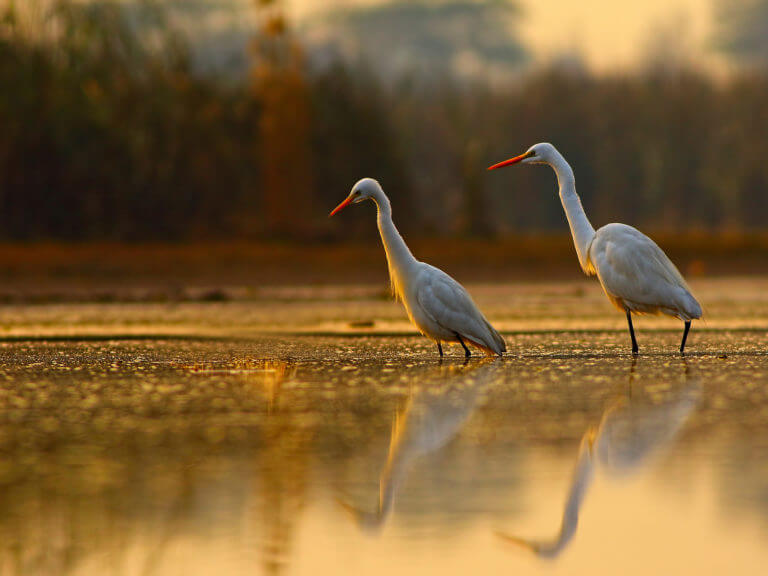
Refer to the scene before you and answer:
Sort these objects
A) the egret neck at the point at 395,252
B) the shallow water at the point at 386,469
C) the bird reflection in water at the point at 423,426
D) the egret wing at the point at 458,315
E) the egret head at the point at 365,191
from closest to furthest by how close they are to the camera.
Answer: the shallow water at the point at 386,469 < the bird reflection in water at the point at 423,426 < the egret wing at the point at 458,315 < the egret neck at the point at 395,252 < the egret head at the point at 365,191

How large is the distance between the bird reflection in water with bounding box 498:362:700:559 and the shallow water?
13mm

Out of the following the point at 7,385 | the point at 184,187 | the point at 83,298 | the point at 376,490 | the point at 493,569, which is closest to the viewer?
the point at 493,569

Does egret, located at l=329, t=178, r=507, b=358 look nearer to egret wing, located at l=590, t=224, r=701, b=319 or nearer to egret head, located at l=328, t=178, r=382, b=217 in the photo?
egret head, located at l=328, t=178, r=382, b=217

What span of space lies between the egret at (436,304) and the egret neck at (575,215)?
1.27 m

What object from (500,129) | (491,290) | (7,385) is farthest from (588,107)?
(7,385)

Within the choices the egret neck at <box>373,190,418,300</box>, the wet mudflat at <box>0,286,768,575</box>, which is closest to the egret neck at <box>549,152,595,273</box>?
the egret neck at <box>373,190,418,300</box>

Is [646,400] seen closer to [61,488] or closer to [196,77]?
[61,488]

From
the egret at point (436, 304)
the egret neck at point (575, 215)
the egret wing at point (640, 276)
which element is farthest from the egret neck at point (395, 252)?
the egret wing at point (640, 276)

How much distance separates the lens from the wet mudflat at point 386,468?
368cm

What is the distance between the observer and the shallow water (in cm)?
368

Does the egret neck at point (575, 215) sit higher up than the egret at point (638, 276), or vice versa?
the egret neck at point (575, 215)

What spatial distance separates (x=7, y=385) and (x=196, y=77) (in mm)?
19709

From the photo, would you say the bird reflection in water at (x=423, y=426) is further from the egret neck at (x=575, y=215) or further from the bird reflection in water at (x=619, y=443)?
the egret neck at (x=575, y=215)

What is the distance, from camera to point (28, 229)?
73.5 ft
